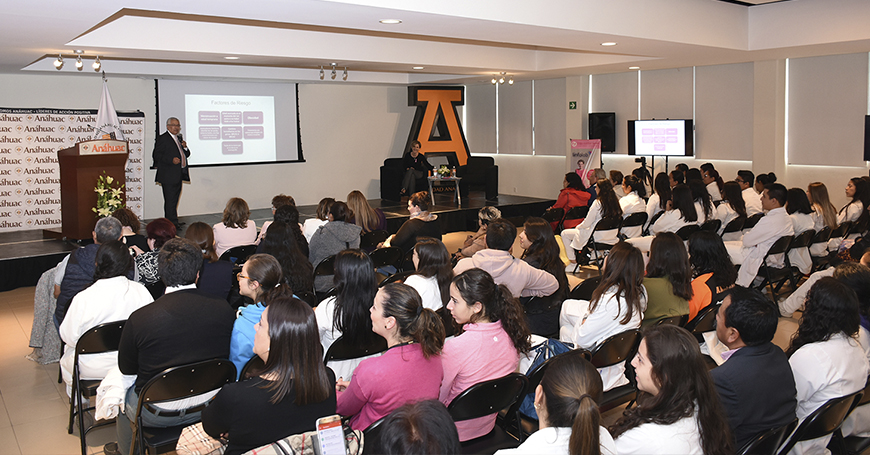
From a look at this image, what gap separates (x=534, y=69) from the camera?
410 inches

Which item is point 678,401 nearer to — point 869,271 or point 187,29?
point 869,271

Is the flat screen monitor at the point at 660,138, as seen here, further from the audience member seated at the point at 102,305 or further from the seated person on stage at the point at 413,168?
the audience member seated at the point at 102,305

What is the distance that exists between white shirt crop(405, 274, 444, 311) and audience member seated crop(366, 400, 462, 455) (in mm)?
2248

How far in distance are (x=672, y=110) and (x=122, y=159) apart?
8.81m

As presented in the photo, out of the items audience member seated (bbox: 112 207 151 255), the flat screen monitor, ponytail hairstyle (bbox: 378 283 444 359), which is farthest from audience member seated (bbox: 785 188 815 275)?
audience member seated (bbox: 112 207 151 255)

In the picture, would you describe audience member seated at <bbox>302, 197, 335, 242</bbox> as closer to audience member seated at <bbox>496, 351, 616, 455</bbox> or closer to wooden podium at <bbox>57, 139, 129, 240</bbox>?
wooden podium at <bbox>57, 139, 129, 240</bbox>

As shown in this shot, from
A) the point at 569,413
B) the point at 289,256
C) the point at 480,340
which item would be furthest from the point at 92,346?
the point at 569,413

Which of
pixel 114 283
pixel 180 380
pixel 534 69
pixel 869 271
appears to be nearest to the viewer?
pixel 180 380

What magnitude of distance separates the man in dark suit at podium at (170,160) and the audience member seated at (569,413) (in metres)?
8.88

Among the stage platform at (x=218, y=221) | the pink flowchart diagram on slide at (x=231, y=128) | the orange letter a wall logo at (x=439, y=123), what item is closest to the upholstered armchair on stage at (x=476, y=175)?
the stage platform at (x=218, y=221)

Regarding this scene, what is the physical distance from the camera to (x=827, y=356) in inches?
107

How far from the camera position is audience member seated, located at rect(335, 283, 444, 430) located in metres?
2.48

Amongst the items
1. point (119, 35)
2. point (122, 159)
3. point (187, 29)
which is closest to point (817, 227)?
point (187, 29)

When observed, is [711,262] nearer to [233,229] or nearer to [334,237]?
[334,237]
